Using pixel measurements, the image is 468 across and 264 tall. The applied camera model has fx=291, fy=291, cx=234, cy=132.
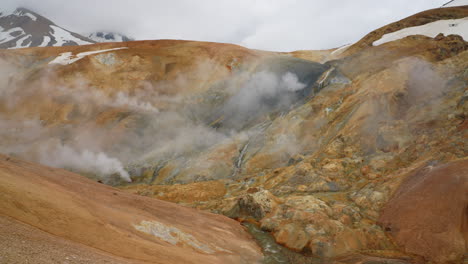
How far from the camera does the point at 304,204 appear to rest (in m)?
22.6

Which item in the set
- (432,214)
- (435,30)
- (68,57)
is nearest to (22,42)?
(68,57)

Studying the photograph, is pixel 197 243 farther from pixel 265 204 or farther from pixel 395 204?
pixel 395 204

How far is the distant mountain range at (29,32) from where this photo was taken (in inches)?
5704

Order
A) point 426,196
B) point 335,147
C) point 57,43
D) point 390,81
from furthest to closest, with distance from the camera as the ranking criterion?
point 57,43 < point 390,81 < point 335,147 < point 426,196

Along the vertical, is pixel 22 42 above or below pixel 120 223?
above

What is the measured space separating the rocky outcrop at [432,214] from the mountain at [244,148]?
3.5 inches

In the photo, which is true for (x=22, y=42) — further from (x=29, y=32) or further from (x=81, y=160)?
(x=81, y=160)

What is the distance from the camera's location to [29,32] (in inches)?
6156

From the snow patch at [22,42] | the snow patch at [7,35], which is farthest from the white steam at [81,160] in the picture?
the snow patch at [7,35]

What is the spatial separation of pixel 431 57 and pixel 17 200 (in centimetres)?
4324

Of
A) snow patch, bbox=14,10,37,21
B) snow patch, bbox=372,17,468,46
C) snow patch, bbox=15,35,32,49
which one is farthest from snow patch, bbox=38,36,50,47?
snow patch, bbox=372,17,468,46

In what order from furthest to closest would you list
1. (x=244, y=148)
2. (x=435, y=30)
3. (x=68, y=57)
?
(x=68, y=57)
(x=435, y=30)
(x=244, y=148)

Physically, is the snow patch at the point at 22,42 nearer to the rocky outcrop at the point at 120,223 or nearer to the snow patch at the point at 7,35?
the snow patch at the point at 7,35

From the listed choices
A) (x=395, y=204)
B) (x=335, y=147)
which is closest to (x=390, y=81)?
(x=335, y=147)
